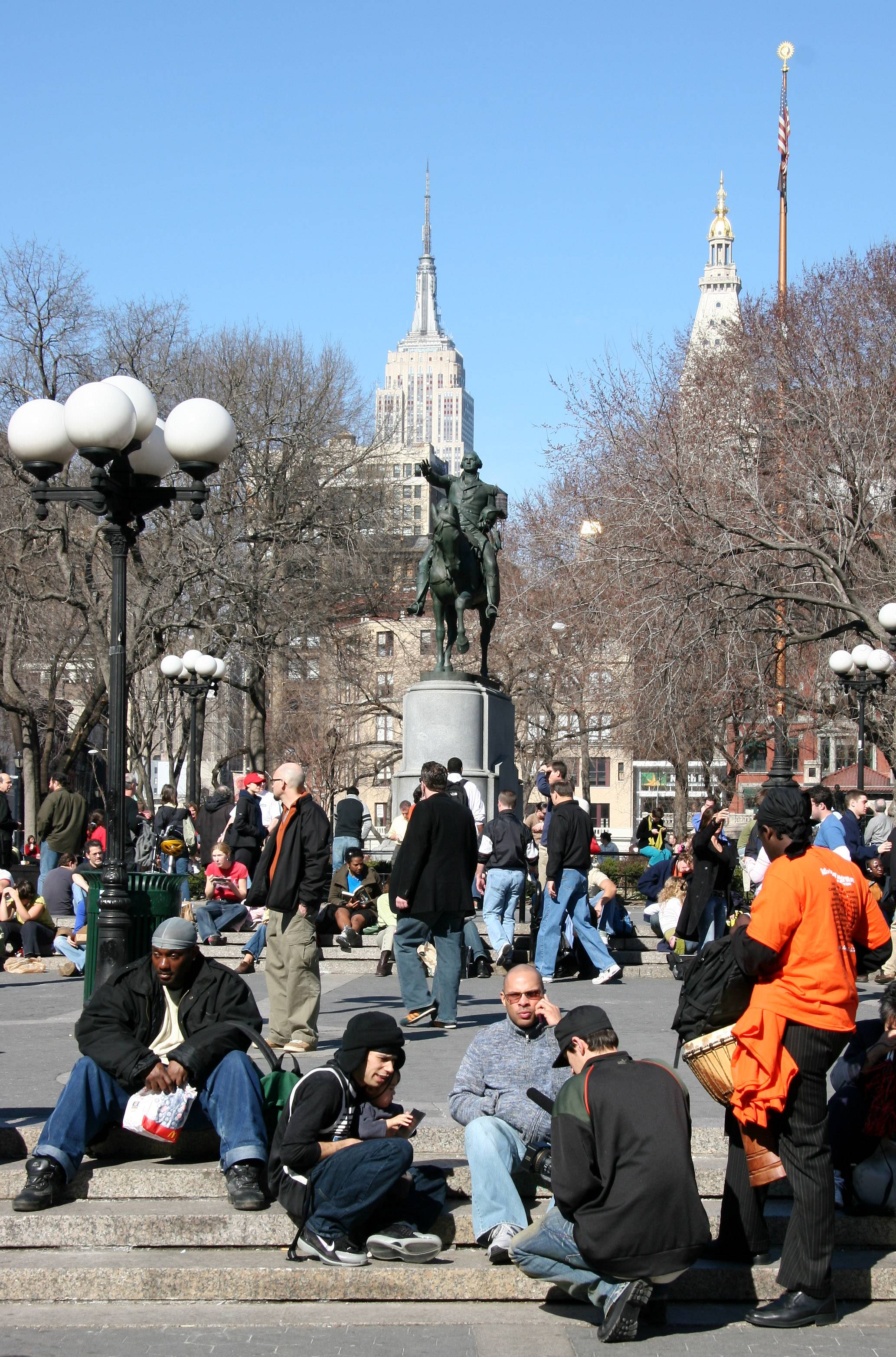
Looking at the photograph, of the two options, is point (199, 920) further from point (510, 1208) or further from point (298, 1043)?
point (510, 1208)

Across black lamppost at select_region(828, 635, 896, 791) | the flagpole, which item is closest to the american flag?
the flagpole

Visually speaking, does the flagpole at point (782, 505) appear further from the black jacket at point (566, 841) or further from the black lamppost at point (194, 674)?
the black lamppost at point (194, 674)

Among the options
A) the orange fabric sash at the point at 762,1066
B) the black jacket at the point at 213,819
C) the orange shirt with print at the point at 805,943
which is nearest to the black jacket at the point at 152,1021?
the orange fabric sash at the point at 762,1066

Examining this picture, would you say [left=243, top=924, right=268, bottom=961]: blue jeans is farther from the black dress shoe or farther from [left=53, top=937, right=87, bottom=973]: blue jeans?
the black dress shoe

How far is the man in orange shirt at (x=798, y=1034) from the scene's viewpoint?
5.57 meters

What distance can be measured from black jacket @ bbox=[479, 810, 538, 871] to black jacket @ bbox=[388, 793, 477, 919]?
3.31m

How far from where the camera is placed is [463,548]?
21266 mm

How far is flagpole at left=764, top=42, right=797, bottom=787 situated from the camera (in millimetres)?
18844

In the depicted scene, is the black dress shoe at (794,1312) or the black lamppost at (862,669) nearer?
the black dress shoe at (794,1312)

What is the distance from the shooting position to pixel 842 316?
33000 millimetres

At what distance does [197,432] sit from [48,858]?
1027 cm

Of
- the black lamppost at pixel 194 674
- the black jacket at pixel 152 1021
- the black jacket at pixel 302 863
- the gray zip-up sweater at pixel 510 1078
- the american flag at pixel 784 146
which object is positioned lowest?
the gray zip-up sweater at pixel 510 1078

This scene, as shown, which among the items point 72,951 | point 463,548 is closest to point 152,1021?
point 72,951

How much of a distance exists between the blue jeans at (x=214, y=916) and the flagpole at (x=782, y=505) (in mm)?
5719
